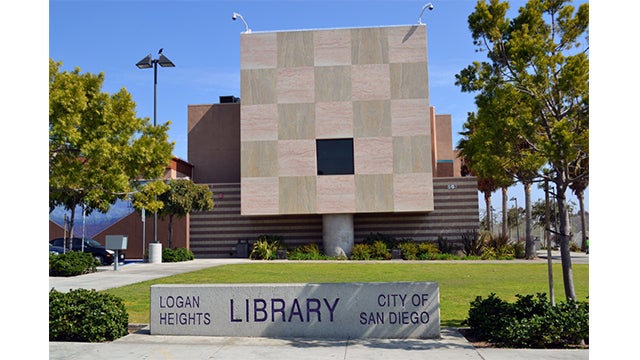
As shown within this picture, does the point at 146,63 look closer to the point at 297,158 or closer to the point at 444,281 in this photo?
the point at 297,158

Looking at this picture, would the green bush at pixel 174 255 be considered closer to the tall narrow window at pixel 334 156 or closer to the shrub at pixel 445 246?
the tall narrow window at pixel 334 156

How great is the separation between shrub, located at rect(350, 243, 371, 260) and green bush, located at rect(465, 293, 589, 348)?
2366 cm

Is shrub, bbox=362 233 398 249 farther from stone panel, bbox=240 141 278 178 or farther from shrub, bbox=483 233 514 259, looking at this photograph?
stone panel, bbox=240 141 278 178

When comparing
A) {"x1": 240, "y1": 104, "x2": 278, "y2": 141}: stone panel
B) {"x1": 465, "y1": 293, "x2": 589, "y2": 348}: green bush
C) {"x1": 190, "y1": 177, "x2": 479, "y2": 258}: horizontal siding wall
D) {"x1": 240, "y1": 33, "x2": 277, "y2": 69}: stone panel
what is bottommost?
{"x1": 465, "y1": 293, "x2": 589, "y2": 348}: green bush

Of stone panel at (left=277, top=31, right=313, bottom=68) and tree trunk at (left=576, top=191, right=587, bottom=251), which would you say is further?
tree trunk at (left=576, top=191, right=587, bottom=251)

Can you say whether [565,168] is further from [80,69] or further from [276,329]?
[80,69]

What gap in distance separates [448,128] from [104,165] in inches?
1355

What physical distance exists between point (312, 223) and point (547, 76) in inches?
1087

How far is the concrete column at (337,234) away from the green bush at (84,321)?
974 inches

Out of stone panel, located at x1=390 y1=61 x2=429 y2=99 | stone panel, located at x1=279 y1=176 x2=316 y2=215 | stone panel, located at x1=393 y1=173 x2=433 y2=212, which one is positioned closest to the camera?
stone panel, located at x1=393 y1=173 x2=433 y2=212

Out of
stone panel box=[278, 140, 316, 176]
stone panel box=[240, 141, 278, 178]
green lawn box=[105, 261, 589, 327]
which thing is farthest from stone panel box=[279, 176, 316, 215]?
green lawn box=[105, 261, 589, 327]

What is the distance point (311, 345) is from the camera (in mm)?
8930

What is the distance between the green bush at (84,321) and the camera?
959cm

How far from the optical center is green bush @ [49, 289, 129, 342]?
9586 mm
